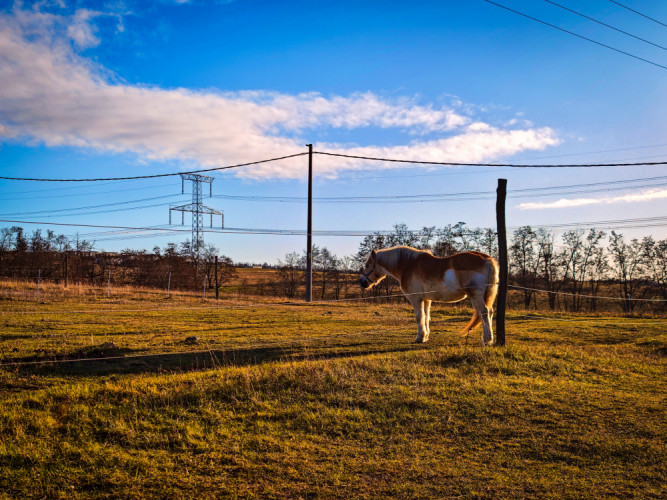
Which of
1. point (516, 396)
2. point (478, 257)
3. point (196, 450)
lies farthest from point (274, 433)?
point (478, 257)

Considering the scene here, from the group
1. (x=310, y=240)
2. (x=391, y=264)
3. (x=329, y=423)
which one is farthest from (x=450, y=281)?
(x=310, y=240)

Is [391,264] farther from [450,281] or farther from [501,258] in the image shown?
[501,258]

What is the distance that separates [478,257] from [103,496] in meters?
9.17

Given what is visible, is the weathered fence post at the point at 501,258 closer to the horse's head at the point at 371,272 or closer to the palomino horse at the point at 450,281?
the palomino horse at the point at 450,281

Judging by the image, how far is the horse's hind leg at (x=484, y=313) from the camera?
1002 cm

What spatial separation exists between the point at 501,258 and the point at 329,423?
667 cm

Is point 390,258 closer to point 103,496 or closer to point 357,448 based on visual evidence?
point 357,448

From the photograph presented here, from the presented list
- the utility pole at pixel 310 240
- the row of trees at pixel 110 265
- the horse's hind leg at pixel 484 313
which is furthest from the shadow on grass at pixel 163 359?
the row of trees at pixel 110 265

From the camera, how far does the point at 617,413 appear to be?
5242 millimetres

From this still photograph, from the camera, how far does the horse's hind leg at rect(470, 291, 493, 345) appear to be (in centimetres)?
1002

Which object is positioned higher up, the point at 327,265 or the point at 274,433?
the point at 327,265

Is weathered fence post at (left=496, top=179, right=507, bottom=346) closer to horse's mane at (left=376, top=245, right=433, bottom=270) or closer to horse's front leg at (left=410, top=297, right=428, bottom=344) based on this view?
horse's front leg at (left=410, top=297, right=428, bottom=344)

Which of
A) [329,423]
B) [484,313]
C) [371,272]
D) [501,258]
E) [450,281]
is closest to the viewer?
[329,423]

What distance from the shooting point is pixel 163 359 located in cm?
833
